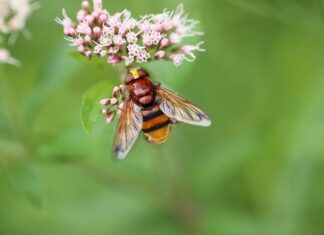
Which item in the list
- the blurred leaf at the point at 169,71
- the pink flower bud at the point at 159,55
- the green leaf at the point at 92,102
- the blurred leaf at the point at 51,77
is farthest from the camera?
the blurred leaf at the point at 51,77

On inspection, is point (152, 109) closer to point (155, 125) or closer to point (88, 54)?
point (155, 125)

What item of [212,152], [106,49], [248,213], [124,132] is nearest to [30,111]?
[106,49]

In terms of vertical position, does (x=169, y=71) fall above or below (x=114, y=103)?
above

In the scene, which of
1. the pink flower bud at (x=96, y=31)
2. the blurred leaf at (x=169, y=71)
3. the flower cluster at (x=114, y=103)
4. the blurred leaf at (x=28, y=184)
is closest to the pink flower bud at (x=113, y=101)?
the flower cluster at (x=114, y=103)

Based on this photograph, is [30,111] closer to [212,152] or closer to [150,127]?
[150,127]

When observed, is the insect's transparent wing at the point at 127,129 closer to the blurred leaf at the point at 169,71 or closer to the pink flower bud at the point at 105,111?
the pink flower bud at the point at 105,111

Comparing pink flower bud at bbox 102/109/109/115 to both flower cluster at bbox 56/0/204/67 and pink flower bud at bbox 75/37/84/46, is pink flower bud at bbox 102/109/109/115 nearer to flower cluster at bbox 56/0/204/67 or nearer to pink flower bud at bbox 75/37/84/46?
flower cluster at bbox 56/0/204/67

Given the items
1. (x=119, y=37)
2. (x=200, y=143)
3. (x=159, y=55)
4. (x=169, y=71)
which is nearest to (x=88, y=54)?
(x=119, y=37)
